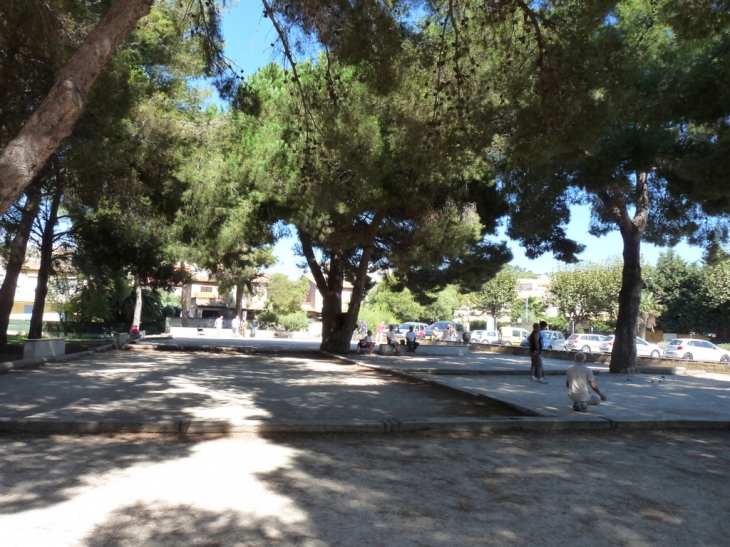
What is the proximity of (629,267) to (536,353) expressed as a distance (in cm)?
491

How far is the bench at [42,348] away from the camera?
50.2 ft

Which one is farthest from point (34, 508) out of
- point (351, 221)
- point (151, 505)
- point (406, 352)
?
point (406, 352)

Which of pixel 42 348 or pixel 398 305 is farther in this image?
pixel 398 305

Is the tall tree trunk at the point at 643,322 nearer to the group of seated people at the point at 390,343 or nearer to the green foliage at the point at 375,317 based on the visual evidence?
the green foliage at the point at 375,317

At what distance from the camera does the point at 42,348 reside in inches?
627

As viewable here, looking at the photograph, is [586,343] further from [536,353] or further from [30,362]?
[30,362]

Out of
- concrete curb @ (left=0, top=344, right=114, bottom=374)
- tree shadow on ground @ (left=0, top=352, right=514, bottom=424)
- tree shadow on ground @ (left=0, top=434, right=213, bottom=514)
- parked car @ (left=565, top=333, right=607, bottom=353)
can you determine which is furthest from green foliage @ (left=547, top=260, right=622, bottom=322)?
tree shadow on ground @ (left=0, top=434, right=213, bottom=514)

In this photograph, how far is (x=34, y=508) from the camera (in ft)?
14.5

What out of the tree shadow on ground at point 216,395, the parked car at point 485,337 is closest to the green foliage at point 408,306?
the parked car at point 485,337

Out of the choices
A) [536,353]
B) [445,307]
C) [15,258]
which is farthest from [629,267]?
[445,307]

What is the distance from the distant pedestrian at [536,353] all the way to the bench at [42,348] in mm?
11942

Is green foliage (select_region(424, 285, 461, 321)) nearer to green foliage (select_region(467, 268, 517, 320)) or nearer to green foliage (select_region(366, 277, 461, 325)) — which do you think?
green foliage (select_region(366, 277, 461, 325))

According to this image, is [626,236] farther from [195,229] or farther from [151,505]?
[151,505]

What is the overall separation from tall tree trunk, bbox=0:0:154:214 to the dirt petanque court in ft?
8.51
